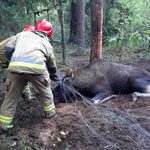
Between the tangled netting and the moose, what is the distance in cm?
82

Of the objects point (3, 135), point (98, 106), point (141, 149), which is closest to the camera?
point (141, 149)

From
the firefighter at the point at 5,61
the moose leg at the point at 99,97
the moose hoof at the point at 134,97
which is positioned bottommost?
the moose leg at the point at 99,97

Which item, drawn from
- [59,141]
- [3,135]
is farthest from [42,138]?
[3,135]

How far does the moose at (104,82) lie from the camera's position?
8977 mm

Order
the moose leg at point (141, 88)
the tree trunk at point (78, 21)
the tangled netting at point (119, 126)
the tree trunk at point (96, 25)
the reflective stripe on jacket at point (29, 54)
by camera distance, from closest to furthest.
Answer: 1. the tangled netting at point (119, 126)
2. the reflective stripe on jacket at point (29, 54)
3. the moose leg at point (141, 88)
4. the tree trunk at point (96, 25)
5. the tree trunk at point (78, 21)

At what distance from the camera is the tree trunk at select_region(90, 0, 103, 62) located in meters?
10.0

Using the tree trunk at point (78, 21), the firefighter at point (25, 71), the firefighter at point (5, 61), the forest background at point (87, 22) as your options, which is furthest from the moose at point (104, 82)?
the tree trunk at point (78, 21)

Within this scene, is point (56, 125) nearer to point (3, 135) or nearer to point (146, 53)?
point (3, 135)

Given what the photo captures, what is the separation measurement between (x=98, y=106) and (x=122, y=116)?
3.22ft

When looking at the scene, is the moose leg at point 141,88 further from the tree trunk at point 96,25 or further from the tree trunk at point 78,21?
the tree trunk at point 78,21

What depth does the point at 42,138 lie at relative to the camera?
6543 millimetres

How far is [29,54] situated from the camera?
22.3 feet

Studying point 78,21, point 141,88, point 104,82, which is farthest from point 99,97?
point 78,21

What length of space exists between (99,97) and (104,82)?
56 cm
